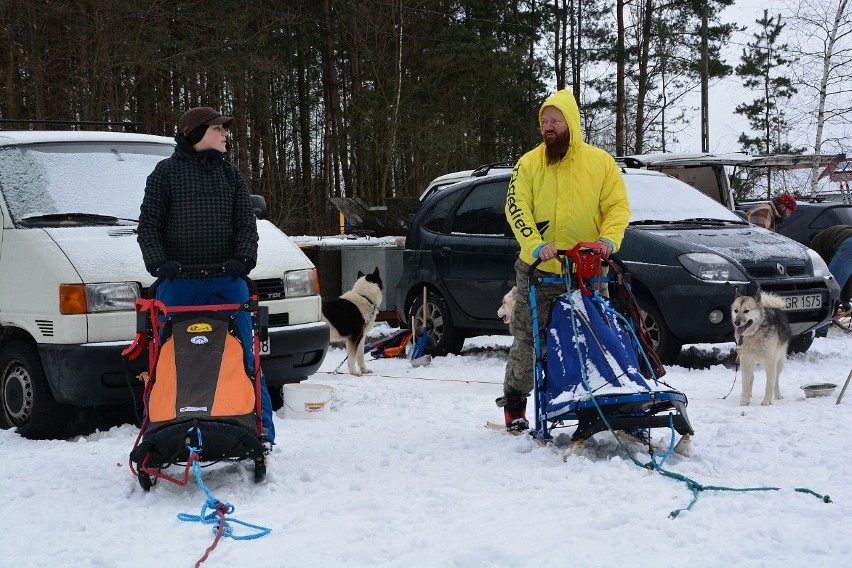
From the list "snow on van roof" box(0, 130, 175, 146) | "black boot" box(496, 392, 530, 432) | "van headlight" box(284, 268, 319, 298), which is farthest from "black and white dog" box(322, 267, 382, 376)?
"black boot" box(496, 392, 530, 432)

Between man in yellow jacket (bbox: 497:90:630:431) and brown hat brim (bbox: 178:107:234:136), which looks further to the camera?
man in yellow jacket (bbox: 497:90:630:431)

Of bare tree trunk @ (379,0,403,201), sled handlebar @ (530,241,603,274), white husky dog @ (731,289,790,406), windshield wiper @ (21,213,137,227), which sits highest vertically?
bare tree trunk @ (379,0,403,201)

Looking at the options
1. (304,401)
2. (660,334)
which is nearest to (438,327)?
(660,334)

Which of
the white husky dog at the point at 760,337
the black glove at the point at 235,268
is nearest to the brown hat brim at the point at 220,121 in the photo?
the black glove at the point at 235,268

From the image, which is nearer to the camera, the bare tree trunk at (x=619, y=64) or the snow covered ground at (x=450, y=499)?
the snow covered ground at (x=450, y=499)

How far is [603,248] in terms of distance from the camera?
16.2ft

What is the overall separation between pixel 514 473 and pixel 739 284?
13.1ft

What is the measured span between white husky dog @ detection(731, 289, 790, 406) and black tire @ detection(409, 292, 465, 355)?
10.8 ft

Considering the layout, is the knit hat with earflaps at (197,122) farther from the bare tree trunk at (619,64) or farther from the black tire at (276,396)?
the bare tree trunk at (619,64)

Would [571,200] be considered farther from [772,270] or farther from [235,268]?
[772,270]

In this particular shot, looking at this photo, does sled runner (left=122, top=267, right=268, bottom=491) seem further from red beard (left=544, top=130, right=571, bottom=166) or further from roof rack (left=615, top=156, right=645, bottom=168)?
roof rack (left=615, top=156, right=645, bottom=168)

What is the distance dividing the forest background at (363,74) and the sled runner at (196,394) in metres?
14.6

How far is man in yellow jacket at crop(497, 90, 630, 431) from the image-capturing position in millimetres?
5113

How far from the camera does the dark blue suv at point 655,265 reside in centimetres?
775
